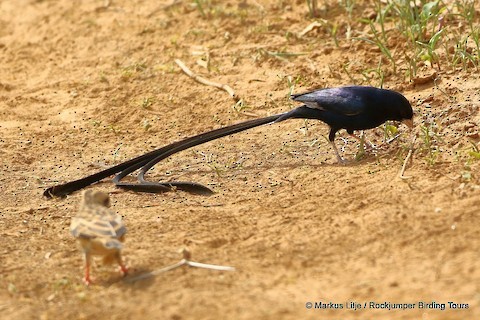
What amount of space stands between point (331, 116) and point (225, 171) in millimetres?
869

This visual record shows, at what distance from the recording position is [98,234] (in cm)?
451

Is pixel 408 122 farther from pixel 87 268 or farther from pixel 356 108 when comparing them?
pixel 87 268

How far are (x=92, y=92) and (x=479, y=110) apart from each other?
3.67 meters

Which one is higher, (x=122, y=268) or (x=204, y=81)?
(x=122, y=268)

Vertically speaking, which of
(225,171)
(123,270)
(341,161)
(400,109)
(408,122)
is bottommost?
(225,171)

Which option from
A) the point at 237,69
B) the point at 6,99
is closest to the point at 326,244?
the point at 237,69

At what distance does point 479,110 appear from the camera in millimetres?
6555

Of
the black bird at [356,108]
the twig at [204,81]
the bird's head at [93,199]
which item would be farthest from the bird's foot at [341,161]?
the bird's head at [93,199]

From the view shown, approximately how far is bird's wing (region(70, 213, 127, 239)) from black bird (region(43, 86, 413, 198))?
160 centimetres

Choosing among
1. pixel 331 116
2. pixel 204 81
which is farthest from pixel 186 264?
pixel 204 81

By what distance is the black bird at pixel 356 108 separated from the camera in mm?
6457

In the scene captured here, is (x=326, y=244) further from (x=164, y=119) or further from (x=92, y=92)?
(x=92, y=92)

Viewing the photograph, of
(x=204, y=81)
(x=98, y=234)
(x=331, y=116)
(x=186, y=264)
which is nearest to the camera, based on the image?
(x=98, y=234)

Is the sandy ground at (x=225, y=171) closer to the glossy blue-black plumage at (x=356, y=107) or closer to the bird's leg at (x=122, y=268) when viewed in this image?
the bird's leg at (x=122, y=268)
